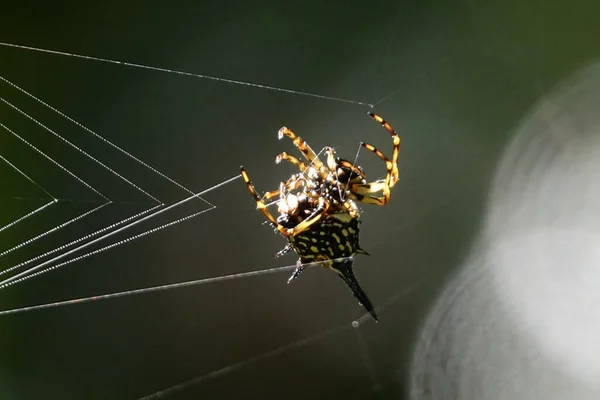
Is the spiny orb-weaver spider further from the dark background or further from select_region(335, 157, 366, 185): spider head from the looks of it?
the dark background

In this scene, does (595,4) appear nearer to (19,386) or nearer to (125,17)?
(125,17)

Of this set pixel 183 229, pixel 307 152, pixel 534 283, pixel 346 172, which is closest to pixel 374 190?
pixel 346 172

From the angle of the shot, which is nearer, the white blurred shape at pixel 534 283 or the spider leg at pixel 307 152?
the spider leg at pixel 307 152

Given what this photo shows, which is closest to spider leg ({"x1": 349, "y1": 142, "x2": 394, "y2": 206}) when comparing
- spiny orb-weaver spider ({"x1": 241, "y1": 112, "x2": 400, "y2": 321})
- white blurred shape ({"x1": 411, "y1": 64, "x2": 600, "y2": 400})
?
spiny orb-weaver spider ({"x1": 241, "y1": 112, "x2": 400, "y2": 321})

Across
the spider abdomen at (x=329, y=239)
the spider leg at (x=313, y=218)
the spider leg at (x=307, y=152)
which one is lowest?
the spider abdomen at (x=329, y=239)

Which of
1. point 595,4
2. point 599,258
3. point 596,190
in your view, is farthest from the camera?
point 595,4

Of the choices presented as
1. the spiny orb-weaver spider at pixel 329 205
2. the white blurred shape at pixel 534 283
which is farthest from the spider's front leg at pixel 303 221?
the white blurred shape at pixel 534 283

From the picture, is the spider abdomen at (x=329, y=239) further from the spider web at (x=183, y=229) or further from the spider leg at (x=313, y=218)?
the spider web at (x=183, y=229)

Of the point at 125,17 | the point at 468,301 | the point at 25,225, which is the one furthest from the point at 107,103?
the point at 468,301
